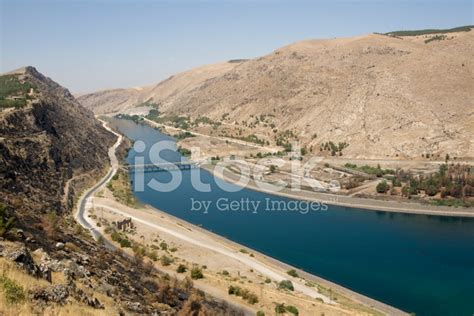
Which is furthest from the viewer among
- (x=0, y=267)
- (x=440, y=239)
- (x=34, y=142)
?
(x=34, y=142)

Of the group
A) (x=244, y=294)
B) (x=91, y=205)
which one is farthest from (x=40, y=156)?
(x=244, y=294)

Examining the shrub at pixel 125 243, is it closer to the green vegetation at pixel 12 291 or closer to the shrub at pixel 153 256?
the shrub at pixel 153 256

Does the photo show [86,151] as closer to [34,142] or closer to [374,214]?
[34,142]

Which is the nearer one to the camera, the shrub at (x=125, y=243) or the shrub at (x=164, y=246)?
the shrub at (x=125, y=243)

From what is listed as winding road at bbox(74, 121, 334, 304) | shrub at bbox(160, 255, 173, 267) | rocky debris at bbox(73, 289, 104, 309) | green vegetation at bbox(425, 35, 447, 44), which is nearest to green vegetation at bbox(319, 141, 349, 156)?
winding road at bbox(74, 121, 334, 304)

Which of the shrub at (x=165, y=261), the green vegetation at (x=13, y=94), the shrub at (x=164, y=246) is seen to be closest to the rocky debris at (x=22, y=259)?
the shrub at (x=165, y=261)

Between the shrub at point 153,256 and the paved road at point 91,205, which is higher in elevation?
the paved road at point 91,205

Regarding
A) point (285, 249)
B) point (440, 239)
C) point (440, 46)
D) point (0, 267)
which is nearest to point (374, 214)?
point (440, 239)

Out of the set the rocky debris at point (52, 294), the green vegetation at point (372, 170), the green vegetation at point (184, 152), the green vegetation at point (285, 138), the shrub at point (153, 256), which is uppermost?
the green vegetation at point (285, 138)
